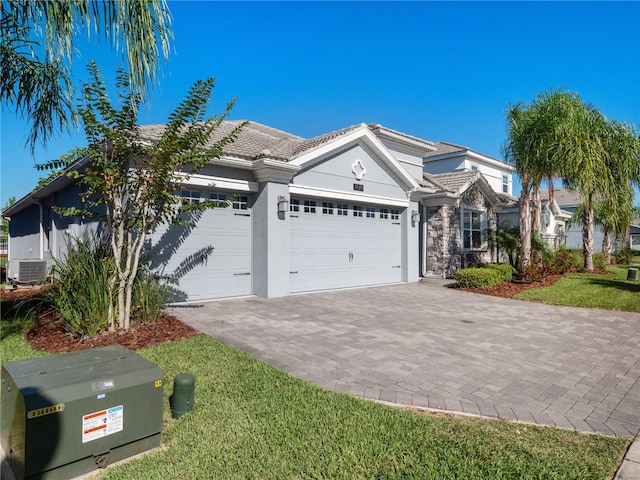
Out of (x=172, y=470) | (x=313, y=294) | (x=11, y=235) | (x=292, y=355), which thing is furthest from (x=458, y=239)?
(x=11, y=235)

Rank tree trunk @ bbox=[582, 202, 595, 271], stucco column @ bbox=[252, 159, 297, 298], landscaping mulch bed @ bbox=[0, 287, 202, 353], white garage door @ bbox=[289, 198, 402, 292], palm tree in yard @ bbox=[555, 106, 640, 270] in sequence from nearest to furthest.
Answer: landscaping mulch bed @ bbox=[0, 287, 202, 353] < stucco column @ bbox=[252, 159, 297, 298] < white garage door @ bbox=[289, 198, 402, 292] < palm tree in yard @ bbox=[555, 106, 640, 270] < tree trunk @ bbox=[582, 202, 595, 271]

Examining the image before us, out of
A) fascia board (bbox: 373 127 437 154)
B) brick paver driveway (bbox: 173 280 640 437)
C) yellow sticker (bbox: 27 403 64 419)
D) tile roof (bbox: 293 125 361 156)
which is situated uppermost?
fascia board (bbox: 373 127 437 154)

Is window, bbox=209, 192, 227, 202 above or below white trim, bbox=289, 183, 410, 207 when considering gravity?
below

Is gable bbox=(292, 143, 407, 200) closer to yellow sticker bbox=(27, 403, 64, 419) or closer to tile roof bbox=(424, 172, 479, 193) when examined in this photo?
tile roof bbox=(424, 172, 479, 193)

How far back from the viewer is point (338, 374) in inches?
195

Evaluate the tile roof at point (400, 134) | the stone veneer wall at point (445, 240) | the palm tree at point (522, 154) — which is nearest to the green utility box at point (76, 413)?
the palm tree at point (522, 154)

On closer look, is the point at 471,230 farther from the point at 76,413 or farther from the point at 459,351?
the point at 76,413

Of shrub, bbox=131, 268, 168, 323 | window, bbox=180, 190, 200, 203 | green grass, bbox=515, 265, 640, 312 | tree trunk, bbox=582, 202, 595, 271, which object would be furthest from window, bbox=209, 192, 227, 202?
tree trunk, bbox=582, 202, 595, 271

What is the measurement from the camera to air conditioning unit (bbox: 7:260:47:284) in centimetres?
1305

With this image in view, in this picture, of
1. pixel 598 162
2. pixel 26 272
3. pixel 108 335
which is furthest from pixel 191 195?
pixel 598 162

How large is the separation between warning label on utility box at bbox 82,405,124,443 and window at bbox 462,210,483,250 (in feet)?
54.4

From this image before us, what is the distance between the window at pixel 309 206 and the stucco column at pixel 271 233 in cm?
110

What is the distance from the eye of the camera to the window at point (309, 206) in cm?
A: 1177

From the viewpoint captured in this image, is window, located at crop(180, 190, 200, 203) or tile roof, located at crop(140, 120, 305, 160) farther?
tile roof, located at crop(140, 120, 305, 160)
